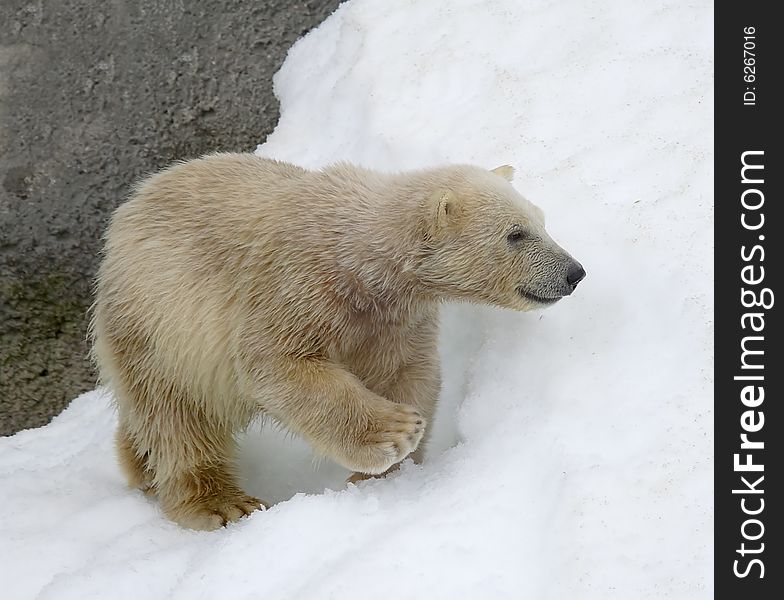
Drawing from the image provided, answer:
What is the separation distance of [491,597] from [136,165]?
147 inches

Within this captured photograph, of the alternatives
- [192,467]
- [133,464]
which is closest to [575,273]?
[192,467]

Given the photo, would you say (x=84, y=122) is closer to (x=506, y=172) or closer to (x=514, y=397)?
(x=506, y=172)

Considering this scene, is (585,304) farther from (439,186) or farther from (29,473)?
(29,473)

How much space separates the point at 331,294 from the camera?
354cm

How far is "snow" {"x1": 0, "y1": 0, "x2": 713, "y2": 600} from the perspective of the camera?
2.95 m

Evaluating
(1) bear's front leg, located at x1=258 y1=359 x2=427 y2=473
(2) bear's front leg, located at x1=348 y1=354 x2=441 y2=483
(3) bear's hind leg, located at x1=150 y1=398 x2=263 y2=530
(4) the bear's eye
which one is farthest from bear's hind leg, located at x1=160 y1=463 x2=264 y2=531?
(4) the bear's eye

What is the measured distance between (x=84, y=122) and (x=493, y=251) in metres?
3.22

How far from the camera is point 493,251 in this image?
3.44 m

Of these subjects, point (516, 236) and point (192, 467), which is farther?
point (192, 467)

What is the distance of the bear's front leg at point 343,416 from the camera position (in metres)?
3.40

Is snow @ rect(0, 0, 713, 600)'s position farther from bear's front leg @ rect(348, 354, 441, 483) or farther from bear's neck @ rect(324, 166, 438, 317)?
bear's neck @ rect(324, 166, 438, 317)

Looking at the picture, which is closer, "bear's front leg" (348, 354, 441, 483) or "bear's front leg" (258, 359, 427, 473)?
"bear's front leg" (258, 359, 427, 473)
